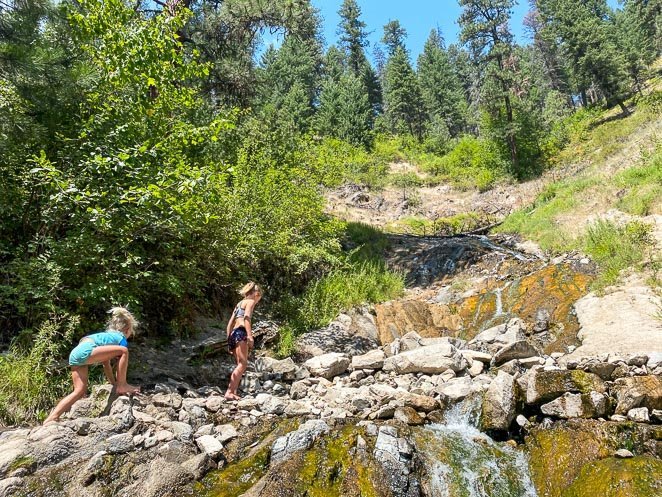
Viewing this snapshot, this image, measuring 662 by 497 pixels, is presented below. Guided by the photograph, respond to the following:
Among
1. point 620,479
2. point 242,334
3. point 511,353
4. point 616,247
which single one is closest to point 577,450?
point 620,479

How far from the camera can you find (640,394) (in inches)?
199

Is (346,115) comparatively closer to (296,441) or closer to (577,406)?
(577,406)

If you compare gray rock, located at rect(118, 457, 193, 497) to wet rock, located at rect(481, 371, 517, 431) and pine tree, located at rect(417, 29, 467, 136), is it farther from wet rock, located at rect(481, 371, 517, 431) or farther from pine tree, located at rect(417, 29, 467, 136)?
pine tree, located at rect(417, 29, 467, 136)

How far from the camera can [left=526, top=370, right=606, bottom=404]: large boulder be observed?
5352mm

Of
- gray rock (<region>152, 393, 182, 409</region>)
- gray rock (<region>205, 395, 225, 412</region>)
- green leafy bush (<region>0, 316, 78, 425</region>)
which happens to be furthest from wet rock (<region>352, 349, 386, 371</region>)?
green leafy bush (<region>0, 316, 78, 425</region>)

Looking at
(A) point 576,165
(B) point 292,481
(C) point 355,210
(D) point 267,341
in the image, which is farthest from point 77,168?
(A) point 576,165

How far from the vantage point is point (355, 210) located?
26.1m

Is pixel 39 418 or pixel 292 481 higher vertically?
pixel 39 418

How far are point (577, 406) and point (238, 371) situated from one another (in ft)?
14.0

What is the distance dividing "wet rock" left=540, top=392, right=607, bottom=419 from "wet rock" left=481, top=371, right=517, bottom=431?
15.2 inches

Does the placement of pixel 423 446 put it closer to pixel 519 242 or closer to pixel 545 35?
pixel 519 242

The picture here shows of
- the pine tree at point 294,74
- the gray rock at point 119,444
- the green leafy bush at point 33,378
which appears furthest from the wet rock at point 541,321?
the pine tree at point 294,74

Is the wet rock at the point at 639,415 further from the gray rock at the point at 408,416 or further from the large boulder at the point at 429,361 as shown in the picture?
the large boulder at the point at 429,361

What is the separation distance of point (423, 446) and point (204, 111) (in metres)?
9.96
